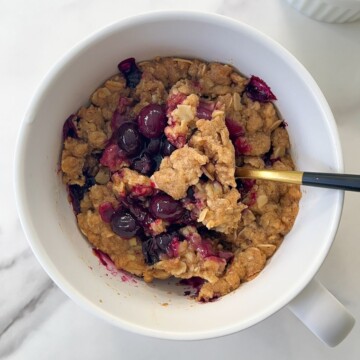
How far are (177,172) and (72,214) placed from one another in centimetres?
23

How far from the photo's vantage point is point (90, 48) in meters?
1.07

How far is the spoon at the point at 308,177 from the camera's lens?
1.00 meters

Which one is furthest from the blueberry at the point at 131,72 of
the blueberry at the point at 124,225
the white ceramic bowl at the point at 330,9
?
the white ceramic bowl at the point at 330,9

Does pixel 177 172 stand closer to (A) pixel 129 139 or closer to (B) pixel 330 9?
(A) pixel 129 139

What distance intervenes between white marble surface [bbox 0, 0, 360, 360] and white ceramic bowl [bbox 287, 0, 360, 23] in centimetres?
2

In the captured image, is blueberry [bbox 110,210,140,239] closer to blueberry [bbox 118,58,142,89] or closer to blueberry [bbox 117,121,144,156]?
blueberry [bbox 117,121,144,156]

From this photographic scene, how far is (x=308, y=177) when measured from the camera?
1.05 meters

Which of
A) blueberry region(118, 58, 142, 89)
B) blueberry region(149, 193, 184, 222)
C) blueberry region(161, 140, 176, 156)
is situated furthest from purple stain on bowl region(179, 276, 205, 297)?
blueberry region(118, 58, 142, 89)

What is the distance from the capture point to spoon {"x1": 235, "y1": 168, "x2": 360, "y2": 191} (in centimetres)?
100

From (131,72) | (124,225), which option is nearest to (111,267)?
(124,225)

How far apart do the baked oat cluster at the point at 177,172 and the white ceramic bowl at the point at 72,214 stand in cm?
2

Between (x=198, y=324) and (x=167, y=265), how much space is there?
0.13 meters

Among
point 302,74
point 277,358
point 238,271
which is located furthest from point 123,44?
point 277,358

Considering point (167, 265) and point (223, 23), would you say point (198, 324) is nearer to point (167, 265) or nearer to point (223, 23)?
point (167, 265)
